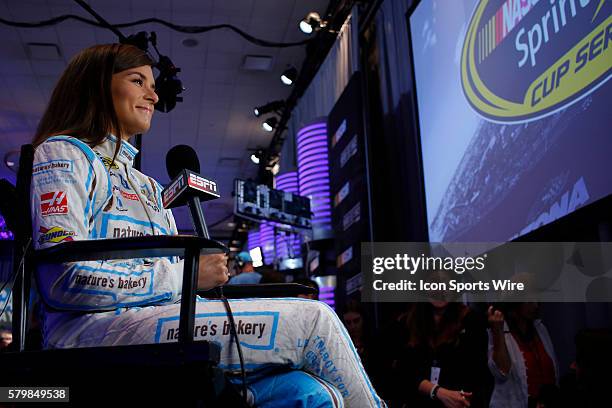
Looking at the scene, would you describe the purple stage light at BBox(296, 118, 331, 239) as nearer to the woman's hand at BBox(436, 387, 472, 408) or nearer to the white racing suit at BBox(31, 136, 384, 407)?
the woman's hand at BBox(436, 387, 472, 408)

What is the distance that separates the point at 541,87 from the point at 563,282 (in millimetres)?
987

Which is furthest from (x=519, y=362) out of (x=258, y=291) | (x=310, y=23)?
(x=310, y=23)

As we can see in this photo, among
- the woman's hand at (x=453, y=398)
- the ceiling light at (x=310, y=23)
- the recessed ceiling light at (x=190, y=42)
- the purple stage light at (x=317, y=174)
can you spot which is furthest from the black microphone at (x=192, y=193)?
the recessed ceiling light at (x=190, y=42)

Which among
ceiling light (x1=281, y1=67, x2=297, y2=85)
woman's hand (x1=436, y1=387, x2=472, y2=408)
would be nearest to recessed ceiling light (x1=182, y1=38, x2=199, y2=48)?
ceiling light (x1=281, y1=67, x2=297, y2=85)

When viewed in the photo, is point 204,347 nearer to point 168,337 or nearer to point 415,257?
point 168,337

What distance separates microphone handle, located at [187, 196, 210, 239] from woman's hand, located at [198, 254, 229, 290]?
8cm

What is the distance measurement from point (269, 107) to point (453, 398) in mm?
5787

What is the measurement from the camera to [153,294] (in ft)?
3.85

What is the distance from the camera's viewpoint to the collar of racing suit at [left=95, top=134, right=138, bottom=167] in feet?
4.45

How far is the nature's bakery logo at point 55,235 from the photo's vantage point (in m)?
1.10

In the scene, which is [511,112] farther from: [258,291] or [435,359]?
[258,291]

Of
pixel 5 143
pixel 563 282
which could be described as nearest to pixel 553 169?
pixel 563 282

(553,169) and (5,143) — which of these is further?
(5,143)

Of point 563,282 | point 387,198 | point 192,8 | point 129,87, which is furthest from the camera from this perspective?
point 192,8
